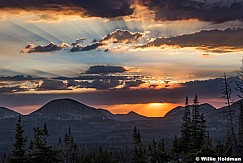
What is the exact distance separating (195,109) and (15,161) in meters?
35.4

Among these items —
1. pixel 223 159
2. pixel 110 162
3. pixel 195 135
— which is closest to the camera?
pixel 223 159

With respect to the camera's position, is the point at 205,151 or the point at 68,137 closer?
the point at 205,151

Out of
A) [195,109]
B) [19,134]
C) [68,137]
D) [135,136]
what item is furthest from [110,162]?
[19,134]

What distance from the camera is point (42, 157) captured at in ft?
176

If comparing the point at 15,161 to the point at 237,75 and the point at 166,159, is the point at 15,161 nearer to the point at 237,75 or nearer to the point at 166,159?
the point at 166,159

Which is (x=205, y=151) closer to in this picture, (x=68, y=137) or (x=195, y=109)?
(x=195, y=109)

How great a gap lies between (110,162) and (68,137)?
16.4m

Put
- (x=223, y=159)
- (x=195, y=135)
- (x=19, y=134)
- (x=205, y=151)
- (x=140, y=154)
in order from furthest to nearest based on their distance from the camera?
1. (x=140, y=154)
2. (x=195, y=135)
3. (x=19, y=134)
4. (x=205, y=151)
5. (x=223, y=159)

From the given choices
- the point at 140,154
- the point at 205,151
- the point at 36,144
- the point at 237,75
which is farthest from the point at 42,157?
the point at 140,154

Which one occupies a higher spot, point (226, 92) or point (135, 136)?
point (226, 92)

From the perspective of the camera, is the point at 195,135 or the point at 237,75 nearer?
the point at 237,75

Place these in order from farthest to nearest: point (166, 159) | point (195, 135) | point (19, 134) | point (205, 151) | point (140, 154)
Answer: point (140, 154)
point (195, 135)
point (166, 159)
point (19, 134)
point (205, 151)

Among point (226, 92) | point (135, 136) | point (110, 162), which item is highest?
point (226, 92)

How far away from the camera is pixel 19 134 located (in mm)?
62250
